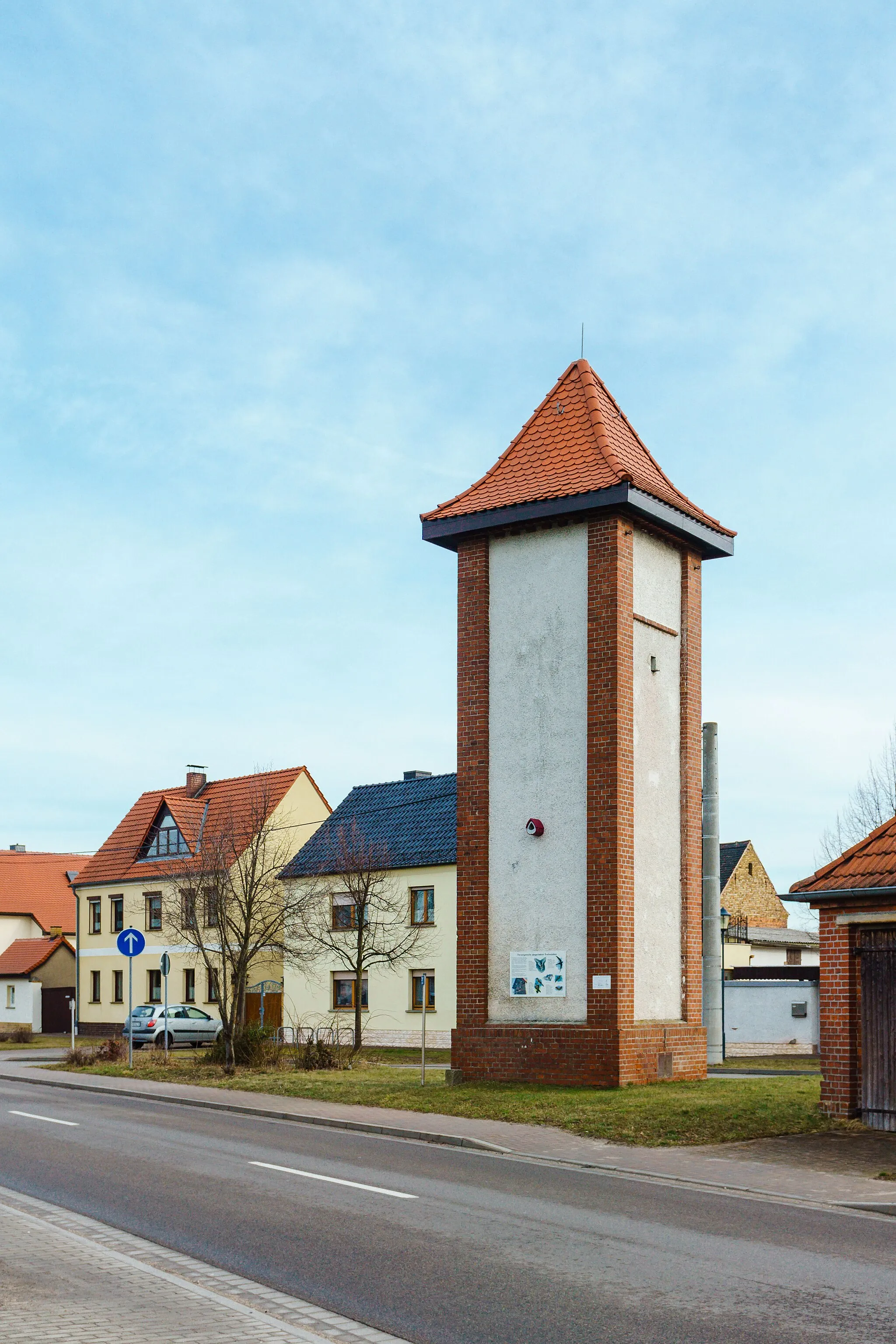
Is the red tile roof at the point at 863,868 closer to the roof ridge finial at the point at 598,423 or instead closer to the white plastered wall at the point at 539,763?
the white plastered wall at the point at 539,763

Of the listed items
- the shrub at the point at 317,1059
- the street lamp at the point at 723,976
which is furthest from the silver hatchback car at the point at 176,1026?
the street lamp at the point at 723,976

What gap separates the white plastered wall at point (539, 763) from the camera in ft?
76.0

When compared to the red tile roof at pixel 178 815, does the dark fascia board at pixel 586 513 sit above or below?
above

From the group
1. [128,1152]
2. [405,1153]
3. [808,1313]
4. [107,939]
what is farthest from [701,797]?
[107,939]

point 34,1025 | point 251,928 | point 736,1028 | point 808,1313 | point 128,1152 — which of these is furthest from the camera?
point 34,1025

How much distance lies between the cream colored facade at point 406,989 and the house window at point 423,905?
10 centimetres

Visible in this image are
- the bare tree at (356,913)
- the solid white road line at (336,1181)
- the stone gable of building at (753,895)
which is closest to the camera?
the solid white road line at (336,1181)

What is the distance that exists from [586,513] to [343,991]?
83.7 feet

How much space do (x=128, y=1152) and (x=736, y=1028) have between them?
24.6m

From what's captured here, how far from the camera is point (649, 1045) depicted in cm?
2291

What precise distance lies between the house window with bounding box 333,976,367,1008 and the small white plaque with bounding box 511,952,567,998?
2202 cm

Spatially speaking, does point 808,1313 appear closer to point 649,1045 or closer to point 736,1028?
point 649,1045

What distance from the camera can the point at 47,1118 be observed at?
19.8 metres

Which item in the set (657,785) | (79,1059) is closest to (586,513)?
(657,785)
